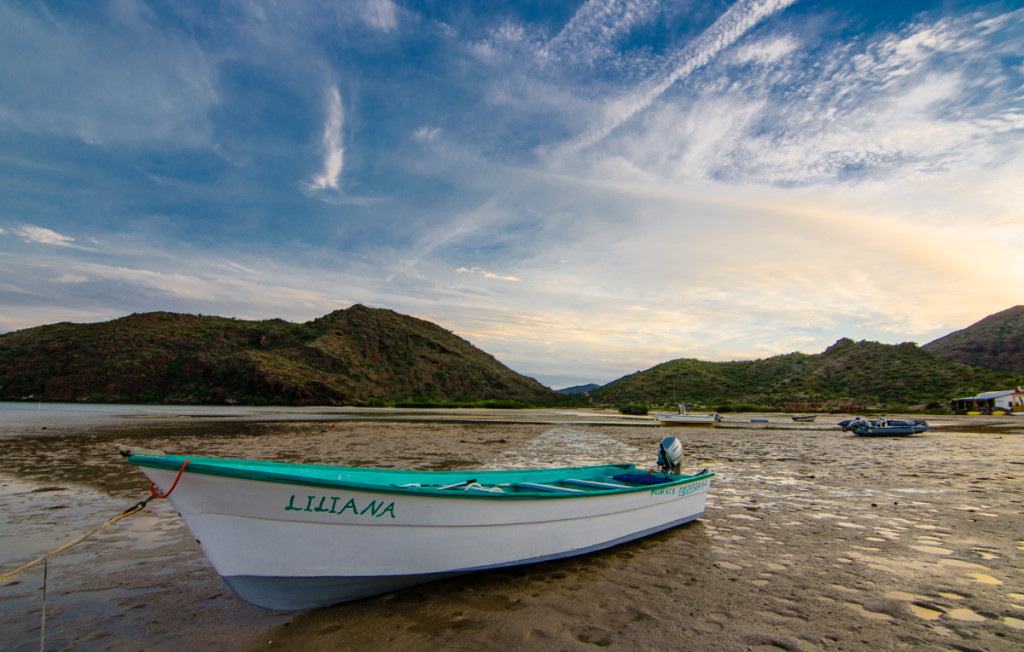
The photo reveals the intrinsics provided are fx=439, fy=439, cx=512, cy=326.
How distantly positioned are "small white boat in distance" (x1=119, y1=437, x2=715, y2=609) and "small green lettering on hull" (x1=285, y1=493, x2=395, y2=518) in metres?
0.01

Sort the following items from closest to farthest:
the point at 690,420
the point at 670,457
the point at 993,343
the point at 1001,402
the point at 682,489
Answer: the point at 682,489, the point at 670,457, the point at 690,420, the point at 1001,402, the point at 993,343

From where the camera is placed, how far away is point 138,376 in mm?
75750

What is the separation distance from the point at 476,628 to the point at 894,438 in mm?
31646

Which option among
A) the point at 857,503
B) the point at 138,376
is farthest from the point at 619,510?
the point at 138,376

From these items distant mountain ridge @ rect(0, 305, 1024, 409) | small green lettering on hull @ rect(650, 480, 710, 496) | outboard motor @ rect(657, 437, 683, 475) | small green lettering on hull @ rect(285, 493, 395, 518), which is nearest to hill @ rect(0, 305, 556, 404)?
distant mountain ridge @ rect(0, 305, 1024, 409)

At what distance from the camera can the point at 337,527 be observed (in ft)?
15.5

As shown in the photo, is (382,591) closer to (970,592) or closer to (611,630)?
(611,630)

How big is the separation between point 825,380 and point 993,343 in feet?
194

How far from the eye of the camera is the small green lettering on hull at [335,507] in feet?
14.9

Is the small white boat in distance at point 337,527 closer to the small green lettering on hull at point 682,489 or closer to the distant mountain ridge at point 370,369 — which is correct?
the small green lettering on hull at point 682,489

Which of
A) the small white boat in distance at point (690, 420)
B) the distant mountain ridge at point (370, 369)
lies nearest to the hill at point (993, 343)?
the distant mountain ridge at point (370, 369)

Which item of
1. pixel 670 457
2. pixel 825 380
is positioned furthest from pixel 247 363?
pixel 825 380

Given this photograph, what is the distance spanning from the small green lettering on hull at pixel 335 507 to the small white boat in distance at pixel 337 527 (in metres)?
0.01

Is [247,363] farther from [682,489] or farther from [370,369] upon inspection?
[682,489]
